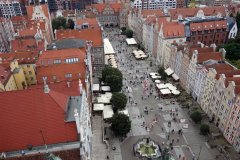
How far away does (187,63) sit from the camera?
246 feet

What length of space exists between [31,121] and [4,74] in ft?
101

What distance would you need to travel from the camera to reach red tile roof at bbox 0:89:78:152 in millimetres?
32344

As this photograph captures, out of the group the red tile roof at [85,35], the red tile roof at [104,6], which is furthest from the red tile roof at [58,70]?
the red tile roof at [104,6]

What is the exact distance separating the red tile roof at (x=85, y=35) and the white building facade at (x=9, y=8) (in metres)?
113

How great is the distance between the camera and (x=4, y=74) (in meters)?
55.9

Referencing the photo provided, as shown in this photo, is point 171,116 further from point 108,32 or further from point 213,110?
point 108,32

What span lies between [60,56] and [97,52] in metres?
24.7

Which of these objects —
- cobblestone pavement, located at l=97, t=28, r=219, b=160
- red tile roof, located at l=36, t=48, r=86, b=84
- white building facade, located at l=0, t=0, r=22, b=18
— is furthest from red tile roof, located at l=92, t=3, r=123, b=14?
red tile roof, located at l=36, t=48, r=86, b=84

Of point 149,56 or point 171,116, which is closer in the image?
point 171,116

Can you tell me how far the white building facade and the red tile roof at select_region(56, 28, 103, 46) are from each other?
113m

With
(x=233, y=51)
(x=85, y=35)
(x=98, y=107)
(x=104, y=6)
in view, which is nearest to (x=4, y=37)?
(x=85, y=35)

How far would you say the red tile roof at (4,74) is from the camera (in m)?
53.5

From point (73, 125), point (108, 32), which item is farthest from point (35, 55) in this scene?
point (108, 32)

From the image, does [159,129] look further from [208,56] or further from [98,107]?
[208,56]
